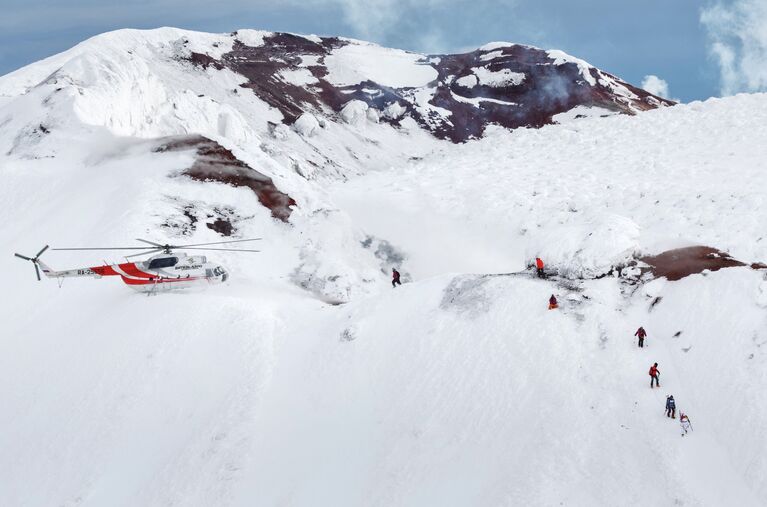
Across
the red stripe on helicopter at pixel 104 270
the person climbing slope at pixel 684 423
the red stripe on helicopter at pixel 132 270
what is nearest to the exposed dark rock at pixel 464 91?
the red stripe on helicopter at pixel 104 270

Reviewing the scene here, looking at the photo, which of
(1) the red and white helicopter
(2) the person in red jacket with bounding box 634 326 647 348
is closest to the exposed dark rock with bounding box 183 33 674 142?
(1) the red and white helicopter

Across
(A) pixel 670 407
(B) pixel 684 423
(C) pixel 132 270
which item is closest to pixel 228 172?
(C) pixel 132 270

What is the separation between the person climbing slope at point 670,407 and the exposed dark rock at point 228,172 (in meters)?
29.8

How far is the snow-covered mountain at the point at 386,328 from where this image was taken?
64.4ft

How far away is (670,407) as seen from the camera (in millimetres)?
19000

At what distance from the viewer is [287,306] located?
30875mm

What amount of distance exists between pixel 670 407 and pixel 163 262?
82.0ft

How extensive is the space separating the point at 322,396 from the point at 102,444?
953 cm

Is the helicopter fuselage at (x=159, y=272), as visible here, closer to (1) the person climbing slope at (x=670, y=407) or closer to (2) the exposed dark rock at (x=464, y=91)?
(1) the person climbing slope at (x=670, y=407)

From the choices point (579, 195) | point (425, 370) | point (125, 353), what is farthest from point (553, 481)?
point (579, 195)

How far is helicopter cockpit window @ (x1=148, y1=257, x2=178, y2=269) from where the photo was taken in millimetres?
29750

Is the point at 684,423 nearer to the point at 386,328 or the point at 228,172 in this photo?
the point at 386,328

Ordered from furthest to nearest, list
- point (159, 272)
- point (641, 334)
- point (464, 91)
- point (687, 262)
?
point (464, 91) → point (159, 272) → point (687, 262) → point (641, 334)

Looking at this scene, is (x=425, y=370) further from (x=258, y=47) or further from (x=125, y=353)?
(x=258, y=47)
